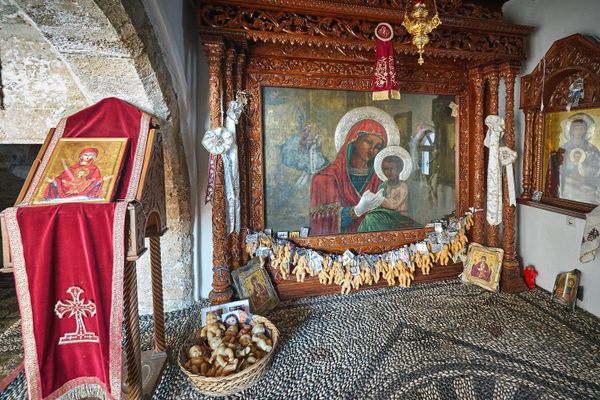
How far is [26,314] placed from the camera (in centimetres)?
158

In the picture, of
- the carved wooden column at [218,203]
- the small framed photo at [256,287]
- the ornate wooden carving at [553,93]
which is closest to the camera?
the carved wooden column at [218,203]

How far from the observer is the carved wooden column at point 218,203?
256 cm

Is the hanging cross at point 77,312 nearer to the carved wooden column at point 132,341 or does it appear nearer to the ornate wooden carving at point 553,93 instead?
the carved wooden column at point 132,341

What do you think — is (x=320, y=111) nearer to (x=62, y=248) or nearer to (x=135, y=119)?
(x=135, y=119)

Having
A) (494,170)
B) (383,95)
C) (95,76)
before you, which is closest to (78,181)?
(95,76)

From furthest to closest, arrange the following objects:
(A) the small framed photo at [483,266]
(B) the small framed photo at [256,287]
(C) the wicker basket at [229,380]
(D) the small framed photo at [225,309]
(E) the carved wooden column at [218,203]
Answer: (A) the small framed photo at [483,266]
(B) the small framed photo at [256,287]
(E) the carved wooden column at [218,203]
(D) the small framed photo at [225,309]
(C) the wicker basket at [229,380]

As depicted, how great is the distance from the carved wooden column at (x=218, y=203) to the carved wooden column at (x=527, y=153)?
322 cm

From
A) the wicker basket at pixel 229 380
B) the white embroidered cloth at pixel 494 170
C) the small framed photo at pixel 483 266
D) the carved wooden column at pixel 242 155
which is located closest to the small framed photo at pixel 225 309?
the wicker basket at pixel 229 380

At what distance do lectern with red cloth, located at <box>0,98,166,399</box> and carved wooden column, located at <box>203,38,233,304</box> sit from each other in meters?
0.95

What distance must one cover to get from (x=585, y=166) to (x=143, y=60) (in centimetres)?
385

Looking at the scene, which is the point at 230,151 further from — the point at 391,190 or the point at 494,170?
the point at 494,170

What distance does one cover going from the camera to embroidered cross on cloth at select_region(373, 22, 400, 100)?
8.84 ft

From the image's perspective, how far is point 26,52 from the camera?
2412 mm

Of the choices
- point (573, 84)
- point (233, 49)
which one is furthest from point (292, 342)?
point (573, 84)
